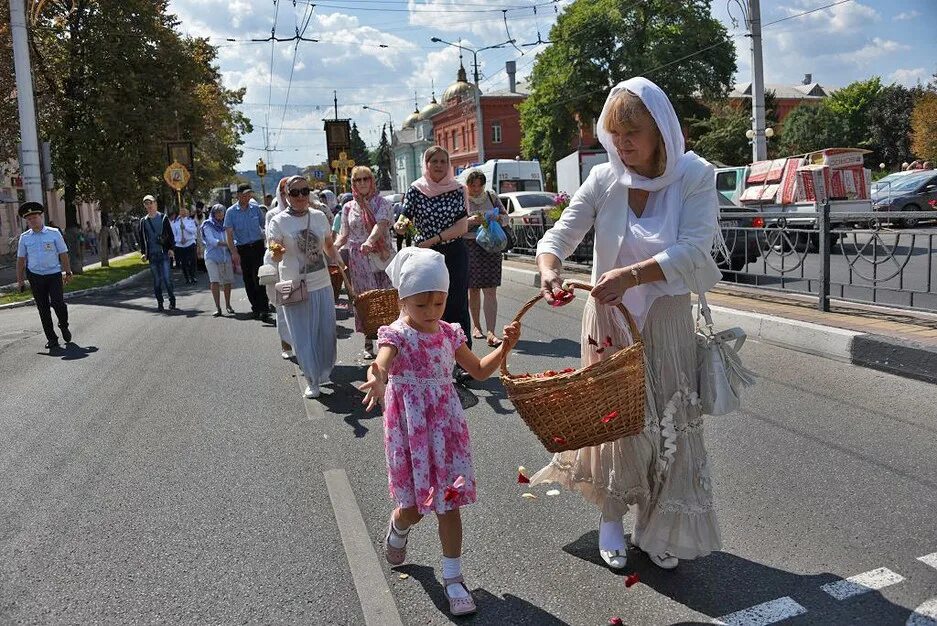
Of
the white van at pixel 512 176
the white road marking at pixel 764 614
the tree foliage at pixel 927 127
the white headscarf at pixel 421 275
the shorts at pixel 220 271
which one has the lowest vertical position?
the white road marking at pixel 764 614

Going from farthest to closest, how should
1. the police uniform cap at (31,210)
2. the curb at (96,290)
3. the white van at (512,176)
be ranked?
the white van at (512,176), the curb at (96,290), the police uniform cap at (31,210)

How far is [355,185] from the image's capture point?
26.2ft

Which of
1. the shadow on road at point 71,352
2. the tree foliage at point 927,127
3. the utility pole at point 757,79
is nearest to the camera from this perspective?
the shadow on road at point 71,352

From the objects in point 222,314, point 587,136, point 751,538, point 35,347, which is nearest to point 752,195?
point 222,314

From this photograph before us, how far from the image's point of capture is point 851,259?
8.81 m

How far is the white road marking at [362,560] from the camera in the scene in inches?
126

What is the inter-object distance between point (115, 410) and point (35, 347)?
4731 millimetres

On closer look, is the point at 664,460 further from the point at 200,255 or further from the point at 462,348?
the point at 200,255

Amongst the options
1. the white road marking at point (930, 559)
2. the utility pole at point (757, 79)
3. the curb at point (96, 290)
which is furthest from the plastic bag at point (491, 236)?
the utility pole at point (757, 79)

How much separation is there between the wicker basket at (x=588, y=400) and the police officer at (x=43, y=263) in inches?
356

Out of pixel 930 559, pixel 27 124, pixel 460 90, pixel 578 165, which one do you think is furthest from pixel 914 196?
pixel 460 90

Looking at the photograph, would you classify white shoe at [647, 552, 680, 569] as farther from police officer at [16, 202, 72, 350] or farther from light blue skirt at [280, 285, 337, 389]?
police officer at [16, 202, 72, 350]

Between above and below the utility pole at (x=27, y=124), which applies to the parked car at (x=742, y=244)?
below

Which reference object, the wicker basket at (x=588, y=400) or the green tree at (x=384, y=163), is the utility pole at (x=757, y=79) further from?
the green tree at (x=384, y=163)
